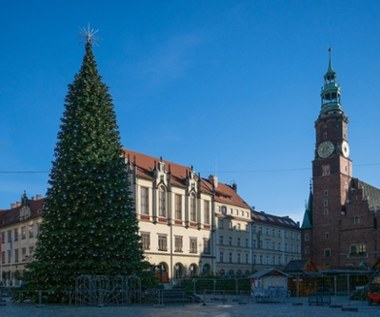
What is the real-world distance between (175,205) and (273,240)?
29.0 m

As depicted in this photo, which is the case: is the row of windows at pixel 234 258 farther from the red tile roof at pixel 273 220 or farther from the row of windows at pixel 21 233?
the row of windows at pixel 21 233

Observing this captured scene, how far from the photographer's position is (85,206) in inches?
1202

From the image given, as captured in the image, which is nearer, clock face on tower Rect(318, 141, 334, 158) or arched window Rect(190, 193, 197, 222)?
arched window Rect(190, 193, 197, 222)

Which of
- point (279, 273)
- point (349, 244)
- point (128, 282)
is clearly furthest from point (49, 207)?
point (349, 244)

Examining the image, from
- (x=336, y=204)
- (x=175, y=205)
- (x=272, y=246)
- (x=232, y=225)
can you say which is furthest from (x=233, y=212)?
(x=336, y=204)

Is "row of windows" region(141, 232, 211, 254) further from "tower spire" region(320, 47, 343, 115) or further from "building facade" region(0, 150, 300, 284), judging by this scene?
"tower spire" region(320, 47, 343, 115)

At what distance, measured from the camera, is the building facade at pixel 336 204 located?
79250 mm

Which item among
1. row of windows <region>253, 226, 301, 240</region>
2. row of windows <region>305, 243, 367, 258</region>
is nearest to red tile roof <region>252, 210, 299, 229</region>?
row of windows <region>253, 226, 301, 240</region>

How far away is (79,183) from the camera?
30.6m

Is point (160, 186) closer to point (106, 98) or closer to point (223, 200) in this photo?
point (223, 200)

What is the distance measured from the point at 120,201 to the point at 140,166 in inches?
1390

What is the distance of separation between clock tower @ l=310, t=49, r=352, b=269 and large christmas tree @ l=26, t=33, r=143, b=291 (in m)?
56.8

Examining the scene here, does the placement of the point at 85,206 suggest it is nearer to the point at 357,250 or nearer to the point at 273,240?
the point at 357,250

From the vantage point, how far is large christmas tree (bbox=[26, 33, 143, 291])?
98.7ft
